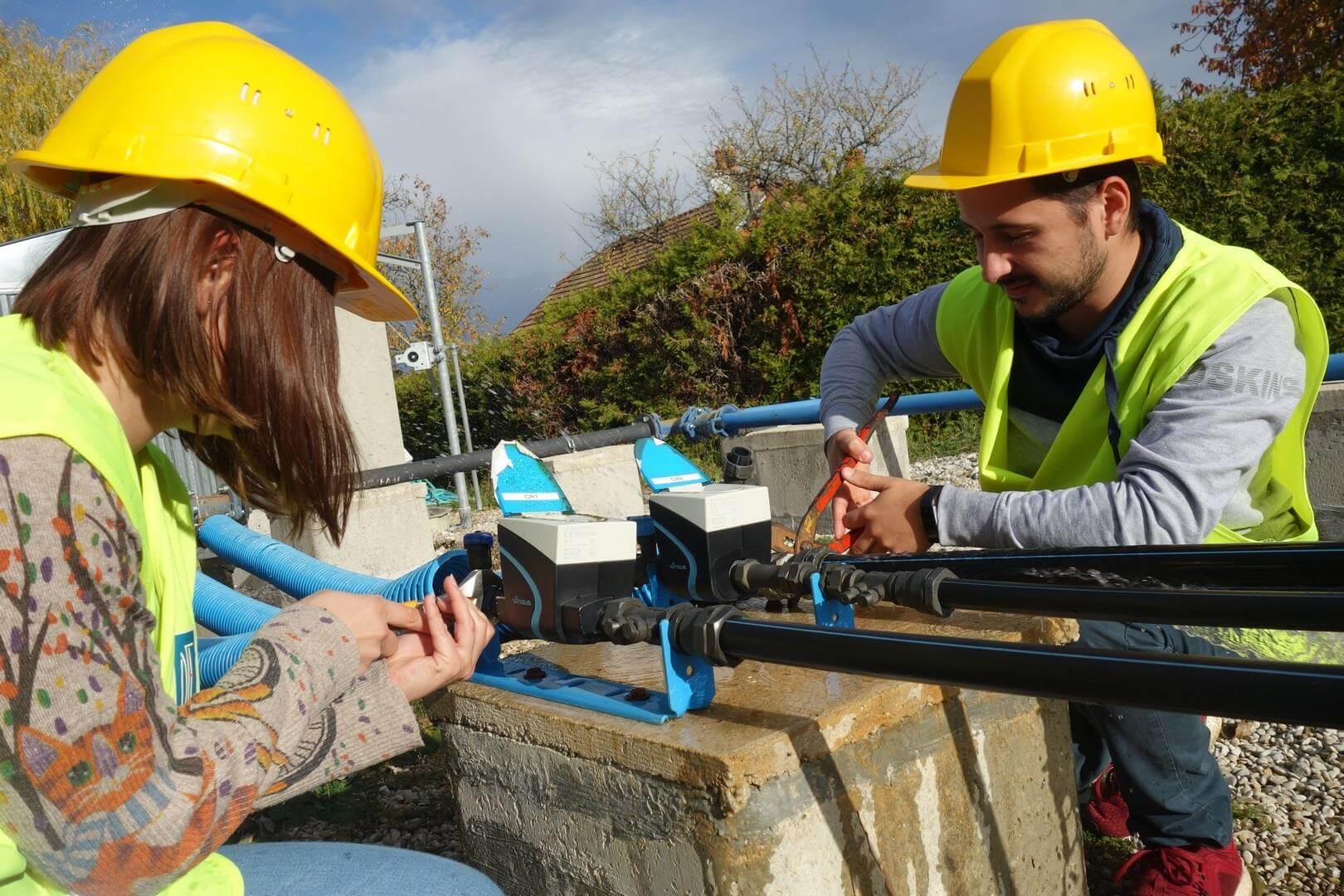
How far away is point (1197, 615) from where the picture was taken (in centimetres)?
130

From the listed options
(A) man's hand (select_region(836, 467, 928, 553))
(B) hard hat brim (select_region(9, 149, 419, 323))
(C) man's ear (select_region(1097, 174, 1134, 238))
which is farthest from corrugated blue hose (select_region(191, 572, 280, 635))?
(C) man's ear (select_region(1097, 174, 1134, 238))

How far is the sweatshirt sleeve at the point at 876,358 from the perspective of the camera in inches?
117

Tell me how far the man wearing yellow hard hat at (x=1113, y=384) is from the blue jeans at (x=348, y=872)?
1217 millimetres

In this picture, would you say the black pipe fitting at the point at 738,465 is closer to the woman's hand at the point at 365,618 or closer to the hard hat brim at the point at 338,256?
the hard hat brim at the point at 338,256

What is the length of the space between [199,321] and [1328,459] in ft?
12.4

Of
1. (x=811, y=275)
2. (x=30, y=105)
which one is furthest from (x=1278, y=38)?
(x=30, y=105)

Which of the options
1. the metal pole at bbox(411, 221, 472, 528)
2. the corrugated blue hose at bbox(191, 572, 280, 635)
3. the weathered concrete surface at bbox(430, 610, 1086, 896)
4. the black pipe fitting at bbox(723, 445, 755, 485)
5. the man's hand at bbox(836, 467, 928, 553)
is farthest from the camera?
the metal pole at bbox(411, 221, 472, 528)

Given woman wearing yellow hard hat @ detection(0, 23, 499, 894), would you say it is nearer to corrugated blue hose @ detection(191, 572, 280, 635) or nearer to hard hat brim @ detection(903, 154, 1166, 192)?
corrugated blue hose @ detection(191, 572, 280, 635)

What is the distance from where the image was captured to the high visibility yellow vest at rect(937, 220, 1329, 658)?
2.07 m

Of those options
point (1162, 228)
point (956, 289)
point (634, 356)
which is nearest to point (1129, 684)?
point (1162, 228)

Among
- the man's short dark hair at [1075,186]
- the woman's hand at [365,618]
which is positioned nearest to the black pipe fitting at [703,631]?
the woman's hand at [365,618]

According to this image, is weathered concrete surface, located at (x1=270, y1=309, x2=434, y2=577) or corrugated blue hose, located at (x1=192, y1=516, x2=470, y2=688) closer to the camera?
corrugated blue hose, located at (x1=192, y1=516, x2=470, y2=688)

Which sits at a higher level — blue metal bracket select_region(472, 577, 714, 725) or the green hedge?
the green hedge

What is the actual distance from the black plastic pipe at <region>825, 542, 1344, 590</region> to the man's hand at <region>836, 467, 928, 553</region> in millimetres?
412
